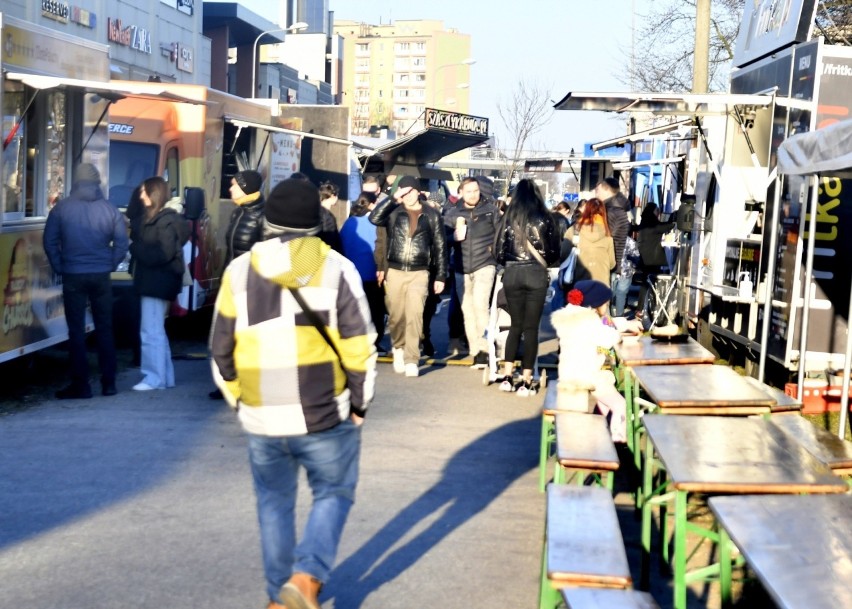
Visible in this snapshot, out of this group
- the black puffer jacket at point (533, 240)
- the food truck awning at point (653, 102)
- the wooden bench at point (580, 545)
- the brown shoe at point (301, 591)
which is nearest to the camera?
the wooden bench at point (580, 545)

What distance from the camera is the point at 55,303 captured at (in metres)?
11.1

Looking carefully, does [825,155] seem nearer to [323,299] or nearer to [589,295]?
[589,295]

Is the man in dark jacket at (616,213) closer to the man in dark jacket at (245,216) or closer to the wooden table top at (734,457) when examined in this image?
the man in dark jacket at (245,216)

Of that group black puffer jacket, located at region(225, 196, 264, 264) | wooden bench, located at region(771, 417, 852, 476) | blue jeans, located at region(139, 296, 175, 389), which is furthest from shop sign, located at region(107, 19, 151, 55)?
wooden bench, located at region(771, 417, 852, 476)

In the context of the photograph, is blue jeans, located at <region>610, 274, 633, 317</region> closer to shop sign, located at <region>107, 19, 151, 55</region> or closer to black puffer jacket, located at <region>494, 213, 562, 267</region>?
black puffer jacket, located at <region>494, 213, 562, 267</region>

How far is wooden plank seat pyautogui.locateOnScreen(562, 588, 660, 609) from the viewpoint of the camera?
4.26m

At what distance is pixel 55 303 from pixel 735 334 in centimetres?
646

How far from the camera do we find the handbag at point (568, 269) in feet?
42.5

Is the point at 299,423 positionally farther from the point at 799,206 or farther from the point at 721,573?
the point at 799,206

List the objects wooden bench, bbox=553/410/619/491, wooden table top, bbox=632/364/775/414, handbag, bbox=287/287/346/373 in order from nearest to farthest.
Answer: handbag, bbox=287/287/346/373 < wooden bench, bbox=553/410/619/491 < wooden table top, bbox=632/364/775/414

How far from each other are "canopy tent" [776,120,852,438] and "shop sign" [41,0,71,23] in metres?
20.3

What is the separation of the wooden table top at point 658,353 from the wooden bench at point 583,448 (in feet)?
3.52

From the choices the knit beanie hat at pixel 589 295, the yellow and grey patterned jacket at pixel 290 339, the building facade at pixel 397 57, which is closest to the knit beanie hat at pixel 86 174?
the knit beanie hat at pixel 589 295

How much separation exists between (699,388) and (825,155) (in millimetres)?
1642
